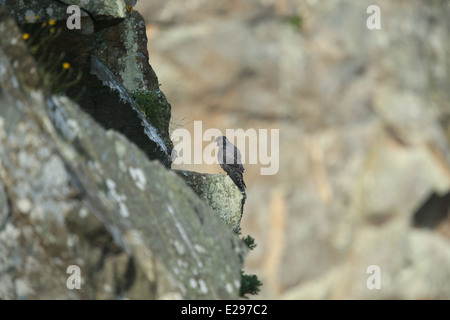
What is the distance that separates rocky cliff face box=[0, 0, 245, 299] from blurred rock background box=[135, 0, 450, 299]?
20.1 metres

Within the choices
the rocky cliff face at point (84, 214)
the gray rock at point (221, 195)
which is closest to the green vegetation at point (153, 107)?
the gray rock at point (221, 195)

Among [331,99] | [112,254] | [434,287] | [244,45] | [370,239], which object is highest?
[244,45]

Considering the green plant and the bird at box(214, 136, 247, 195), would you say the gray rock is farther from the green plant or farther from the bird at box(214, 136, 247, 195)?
the green plant

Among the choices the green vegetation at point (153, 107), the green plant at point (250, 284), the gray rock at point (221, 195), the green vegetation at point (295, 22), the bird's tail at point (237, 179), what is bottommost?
the green plant at point (250, 284)

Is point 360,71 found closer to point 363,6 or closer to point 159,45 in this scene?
Result: point 363,6

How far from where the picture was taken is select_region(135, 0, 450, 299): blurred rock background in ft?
85.3

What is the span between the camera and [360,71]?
27.9 m

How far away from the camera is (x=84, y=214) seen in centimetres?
404

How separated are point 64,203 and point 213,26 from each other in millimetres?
23522

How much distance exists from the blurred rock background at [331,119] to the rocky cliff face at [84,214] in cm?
2007

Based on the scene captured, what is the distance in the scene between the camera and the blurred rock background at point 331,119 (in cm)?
2600

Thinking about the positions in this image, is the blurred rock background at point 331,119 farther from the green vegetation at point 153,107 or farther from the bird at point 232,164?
the green vegetation at point 153,107

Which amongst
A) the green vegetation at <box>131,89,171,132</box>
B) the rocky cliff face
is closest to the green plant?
the rocky cliff face

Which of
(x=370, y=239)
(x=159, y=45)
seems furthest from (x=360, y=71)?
(x=159, y=45)
